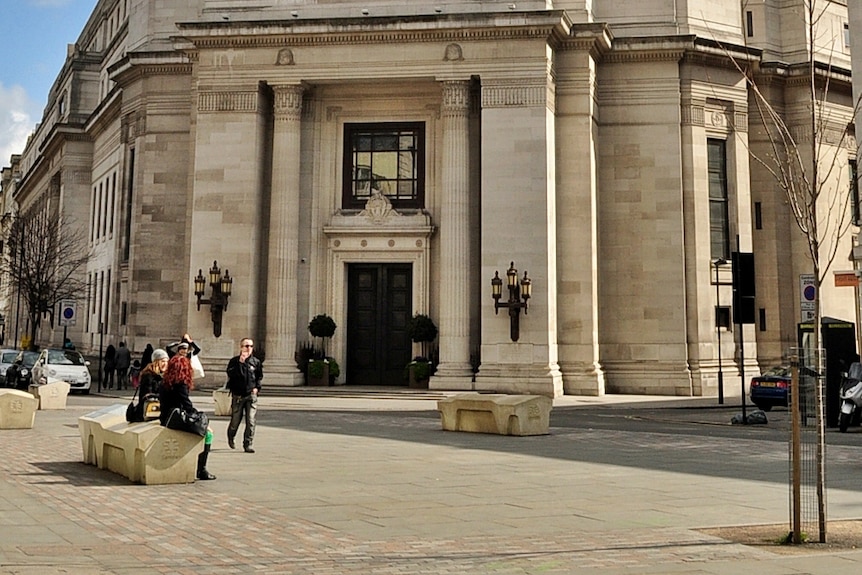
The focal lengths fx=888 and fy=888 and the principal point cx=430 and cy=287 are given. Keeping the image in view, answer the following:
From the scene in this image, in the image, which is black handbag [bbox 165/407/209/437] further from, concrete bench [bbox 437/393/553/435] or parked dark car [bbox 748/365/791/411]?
parked dark car [bbox 748/365/791/411]

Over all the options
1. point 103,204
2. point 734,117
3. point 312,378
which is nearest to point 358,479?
point 312,378

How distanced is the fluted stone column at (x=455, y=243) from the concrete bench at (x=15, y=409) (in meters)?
14.1

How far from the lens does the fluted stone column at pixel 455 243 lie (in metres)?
30.5


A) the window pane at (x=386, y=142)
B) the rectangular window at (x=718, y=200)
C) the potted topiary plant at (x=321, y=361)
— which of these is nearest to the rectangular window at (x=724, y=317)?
the rectangular window at (x=718, y=200)

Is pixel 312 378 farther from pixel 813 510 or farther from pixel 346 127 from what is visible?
pixel 813 510

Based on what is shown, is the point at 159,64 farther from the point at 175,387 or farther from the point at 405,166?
the point at 175,387

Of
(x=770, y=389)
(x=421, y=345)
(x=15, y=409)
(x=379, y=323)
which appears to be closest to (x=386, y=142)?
(x=379, y=323)

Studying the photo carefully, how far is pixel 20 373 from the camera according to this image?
33.8 metres

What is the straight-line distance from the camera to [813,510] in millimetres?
10039

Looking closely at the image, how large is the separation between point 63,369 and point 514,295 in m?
16.8

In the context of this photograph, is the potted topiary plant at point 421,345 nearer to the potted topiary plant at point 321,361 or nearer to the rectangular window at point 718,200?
the potted topiary plant at point 321,361

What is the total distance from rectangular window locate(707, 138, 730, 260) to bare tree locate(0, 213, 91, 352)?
32607 millimetres

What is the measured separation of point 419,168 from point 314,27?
20.8 feet

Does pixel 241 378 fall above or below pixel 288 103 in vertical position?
below
